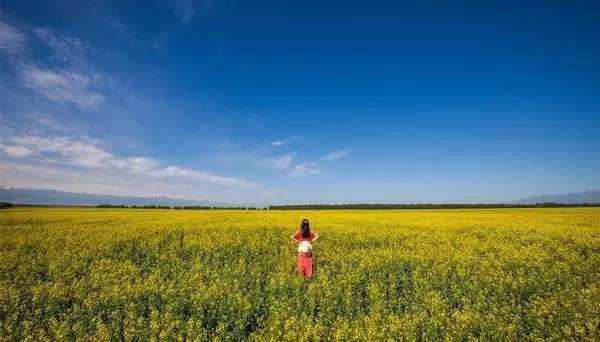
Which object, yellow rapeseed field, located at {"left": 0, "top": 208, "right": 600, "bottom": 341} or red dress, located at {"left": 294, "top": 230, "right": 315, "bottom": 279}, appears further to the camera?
red dress, located at {"left": 294, "top": 230, "right": 315, "bottom": 279}

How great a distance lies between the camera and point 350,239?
20.2m

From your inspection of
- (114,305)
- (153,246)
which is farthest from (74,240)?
(114,305)

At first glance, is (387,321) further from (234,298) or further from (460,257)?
(460,257)

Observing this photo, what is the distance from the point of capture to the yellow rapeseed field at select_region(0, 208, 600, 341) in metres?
7.30

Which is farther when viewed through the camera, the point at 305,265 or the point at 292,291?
the point at 305,265

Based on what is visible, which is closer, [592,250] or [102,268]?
[102,268]

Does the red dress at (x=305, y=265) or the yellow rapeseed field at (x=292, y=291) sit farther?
the red dress at (x=305, y=265)

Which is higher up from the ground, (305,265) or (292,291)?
(305,265)

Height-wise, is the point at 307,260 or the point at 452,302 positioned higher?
the point at 307,260

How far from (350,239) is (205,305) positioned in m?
12.4

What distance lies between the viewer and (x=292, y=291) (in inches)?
402

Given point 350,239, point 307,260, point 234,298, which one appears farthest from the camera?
point 350,239

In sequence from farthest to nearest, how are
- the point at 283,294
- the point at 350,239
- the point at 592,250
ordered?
the point at 350,239
the point at 592,250
the point at 283,294

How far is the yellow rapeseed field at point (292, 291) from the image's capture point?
24.0ft
